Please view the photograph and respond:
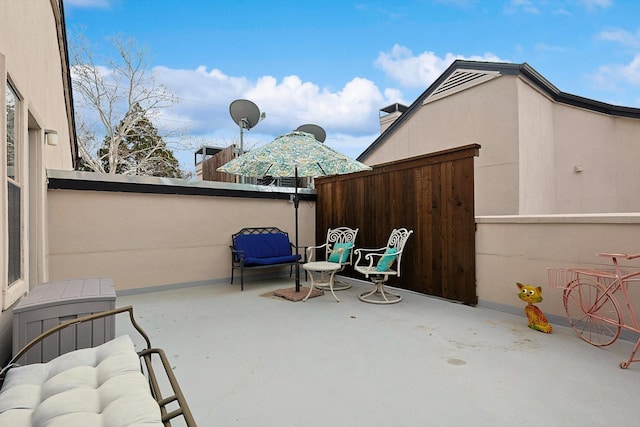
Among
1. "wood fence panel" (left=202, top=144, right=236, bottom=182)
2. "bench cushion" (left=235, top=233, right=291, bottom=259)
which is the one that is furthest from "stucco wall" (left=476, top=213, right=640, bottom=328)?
"wood fence panel" (left=202, top=144, right=236, bottom=182)

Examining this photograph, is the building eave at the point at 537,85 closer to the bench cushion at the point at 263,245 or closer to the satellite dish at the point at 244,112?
the satellite dish at the point at 244,112

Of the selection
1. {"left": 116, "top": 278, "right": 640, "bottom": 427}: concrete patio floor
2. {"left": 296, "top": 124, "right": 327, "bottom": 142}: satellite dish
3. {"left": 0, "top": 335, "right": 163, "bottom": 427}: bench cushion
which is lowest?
{"left": 116, "top": 278, "right": 640, "bottom": 427}: concrete patio floor

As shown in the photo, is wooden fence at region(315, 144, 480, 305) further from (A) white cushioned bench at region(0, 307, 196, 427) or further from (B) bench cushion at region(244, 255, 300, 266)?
(A) white cushioned bench at region(0, 307, 196, 427)

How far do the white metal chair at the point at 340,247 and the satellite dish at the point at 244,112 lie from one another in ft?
9.82

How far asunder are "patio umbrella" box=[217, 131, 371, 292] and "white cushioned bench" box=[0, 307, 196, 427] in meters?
2.83

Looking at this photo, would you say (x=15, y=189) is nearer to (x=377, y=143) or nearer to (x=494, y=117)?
(x=494, y=117)

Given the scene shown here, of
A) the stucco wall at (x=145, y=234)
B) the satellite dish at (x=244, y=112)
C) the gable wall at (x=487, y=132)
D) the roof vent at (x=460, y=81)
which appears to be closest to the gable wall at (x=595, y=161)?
the gable wall at (x=487, y=132)

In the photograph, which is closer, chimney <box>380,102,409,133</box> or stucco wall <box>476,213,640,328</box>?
stucco wall <box>476,213,640,328</box>

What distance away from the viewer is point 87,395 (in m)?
1.23

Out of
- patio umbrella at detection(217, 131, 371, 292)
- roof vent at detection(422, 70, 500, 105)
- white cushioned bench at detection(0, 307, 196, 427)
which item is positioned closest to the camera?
white cushioned bench at detection(0, 307, 196, 427)

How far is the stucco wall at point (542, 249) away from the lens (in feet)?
9.64

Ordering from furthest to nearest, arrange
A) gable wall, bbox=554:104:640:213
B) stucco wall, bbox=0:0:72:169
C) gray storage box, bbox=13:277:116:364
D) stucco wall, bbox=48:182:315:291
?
gable wall, bbox=554:104:640:213 < stucco wall, bbox=48:182:315:291 < stucco wall, bbox=0:0:72:169 < gray storage box, bbox=13:277:116:364

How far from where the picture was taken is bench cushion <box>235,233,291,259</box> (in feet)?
17.8

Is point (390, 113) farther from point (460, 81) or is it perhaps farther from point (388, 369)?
point (388, 369)
